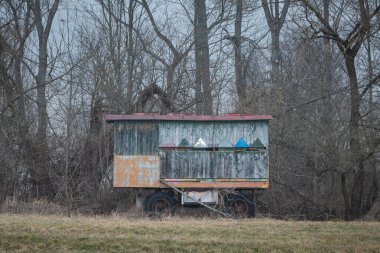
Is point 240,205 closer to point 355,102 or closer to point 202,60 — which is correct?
point 355,102

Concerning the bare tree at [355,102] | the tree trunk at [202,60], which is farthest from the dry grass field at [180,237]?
the tree trunk at [202,60]

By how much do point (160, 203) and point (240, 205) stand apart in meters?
2.54

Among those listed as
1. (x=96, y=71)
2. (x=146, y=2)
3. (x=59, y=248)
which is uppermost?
(x=146, y=2)

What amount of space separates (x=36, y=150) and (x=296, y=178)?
9686 mm

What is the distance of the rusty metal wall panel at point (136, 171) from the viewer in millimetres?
20109

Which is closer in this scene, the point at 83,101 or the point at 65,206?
the point at 65,206

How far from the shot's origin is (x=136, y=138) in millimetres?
20406

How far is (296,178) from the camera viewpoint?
24.0 metres

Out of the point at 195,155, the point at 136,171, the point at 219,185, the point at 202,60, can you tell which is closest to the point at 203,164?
the point at 195,155

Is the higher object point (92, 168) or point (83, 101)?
point (83, 101)

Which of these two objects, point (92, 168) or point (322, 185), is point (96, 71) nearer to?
point (92, 168)

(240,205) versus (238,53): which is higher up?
(238,53)

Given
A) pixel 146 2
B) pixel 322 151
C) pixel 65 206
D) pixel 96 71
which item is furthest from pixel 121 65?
pixel 322 151

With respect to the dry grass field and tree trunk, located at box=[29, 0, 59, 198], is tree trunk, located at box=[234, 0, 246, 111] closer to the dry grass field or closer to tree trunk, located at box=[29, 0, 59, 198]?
tree trunk, located at box=[29, 0, 59, 198]
